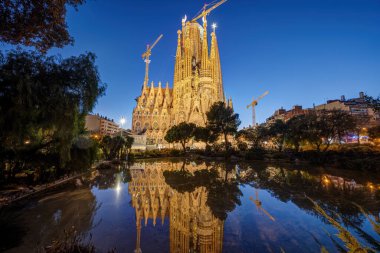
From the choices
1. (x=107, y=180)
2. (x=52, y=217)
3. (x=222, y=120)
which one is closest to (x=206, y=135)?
(x=222, y=120)

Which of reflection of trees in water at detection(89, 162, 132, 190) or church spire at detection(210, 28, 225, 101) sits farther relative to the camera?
church spire at detection(210, 28, 225, 101)

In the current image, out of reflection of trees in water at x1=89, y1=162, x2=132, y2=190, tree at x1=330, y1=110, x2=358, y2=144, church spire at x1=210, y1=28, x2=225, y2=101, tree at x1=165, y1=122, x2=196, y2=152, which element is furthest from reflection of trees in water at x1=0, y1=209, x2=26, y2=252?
church spire at x1=210, y1=28, x2=225, y2=101

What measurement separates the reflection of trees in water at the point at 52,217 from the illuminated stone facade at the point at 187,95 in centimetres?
6150

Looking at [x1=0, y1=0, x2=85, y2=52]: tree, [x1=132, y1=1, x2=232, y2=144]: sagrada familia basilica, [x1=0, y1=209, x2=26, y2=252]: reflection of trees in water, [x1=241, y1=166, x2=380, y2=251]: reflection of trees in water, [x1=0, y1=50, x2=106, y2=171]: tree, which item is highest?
[x1=132, y1=1, x2=232, y2=144]: sagrada familia basilica

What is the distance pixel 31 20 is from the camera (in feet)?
23.8

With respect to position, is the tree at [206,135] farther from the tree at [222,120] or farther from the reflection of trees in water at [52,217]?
the reflection of trees in water at [52,217]

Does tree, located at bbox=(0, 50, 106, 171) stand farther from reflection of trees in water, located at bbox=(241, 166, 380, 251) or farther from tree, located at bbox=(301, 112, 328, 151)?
tree, located at bbox=(301, 112, 328, 151)

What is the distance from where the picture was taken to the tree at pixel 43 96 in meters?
7.28

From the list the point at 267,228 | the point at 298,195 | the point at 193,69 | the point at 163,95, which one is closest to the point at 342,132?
the point at 298,195

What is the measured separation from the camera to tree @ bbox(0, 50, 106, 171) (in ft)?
23.9

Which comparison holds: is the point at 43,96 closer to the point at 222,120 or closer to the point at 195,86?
the point at 222,120

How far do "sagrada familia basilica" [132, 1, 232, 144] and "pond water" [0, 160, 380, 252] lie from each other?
199 ft

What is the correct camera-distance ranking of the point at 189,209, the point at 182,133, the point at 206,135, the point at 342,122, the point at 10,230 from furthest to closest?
the point at 182,133
the point at 206,135
the point at 342,122
the point at 189,209
the point at 10,230

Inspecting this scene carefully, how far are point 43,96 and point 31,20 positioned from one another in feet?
9.43
